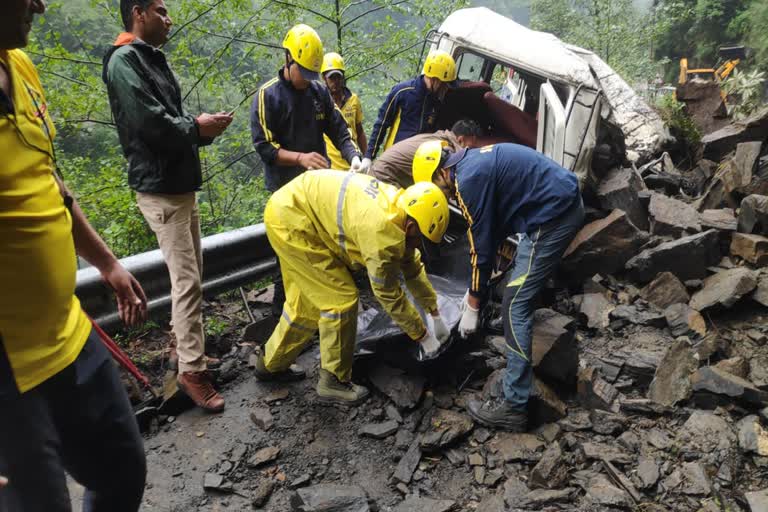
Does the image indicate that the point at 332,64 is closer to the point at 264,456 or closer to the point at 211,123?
the point at 211,123

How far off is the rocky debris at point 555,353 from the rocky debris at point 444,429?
55cm

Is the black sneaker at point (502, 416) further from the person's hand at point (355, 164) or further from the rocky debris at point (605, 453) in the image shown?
the person's hand at point (355, 164)

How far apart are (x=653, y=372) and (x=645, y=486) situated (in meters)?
0.93

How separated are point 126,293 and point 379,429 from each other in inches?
62.5

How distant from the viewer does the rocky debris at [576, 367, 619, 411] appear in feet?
9.25

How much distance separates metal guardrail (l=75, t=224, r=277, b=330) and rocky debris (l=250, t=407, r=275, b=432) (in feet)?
2.79

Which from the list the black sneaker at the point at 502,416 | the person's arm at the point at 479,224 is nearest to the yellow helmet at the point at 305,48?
the person's arm at the point at 479,224

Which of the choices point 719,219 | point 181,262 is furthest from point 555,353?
point 719,219

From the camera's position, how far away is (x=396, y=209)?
102 inches

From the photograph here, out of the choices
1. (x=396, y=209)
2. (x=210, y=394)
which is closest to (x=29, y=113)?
(x=396, y=209)

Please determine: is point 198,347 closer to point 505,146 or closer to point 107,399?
point 107,399

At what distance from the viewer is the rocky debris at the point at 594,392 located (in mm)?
2820

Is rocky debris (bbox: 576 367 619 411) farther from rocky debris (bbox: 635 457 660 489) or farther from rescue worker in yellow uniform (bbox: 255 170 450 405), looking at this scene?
rescue worker in yellow uniform (bbox: 255 170 450 405)

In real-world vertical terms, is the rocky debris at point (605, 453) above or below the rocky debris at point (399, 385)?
above
